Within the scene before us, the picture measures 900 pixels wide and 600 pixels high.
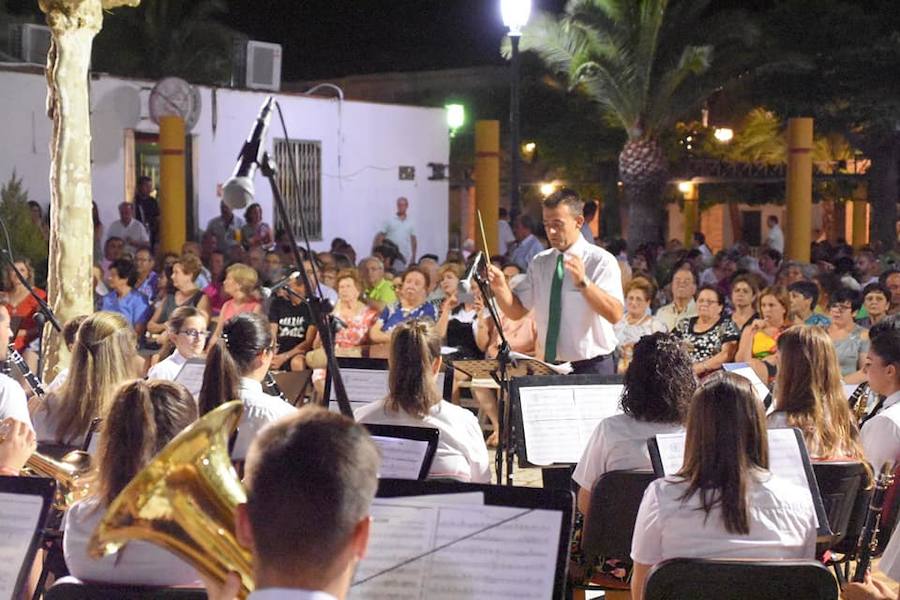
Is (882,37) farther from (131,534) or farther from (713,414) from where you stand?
(131,534)

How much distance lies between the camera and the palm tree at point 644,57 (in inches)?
950

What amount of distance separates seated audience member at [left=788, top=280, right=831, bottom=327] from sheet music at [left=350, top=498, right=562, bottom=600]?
687cm

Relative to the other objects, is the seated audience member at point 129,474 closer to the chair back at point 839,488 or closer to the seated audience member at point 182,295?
the chair back at point 839,488

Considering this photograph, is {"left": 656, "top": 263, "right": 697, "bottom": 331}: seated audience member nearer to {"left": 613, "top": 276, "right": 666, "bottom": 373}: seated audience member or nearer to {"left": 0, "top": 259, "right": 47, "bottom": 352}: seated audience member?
{"left": 613, "top": 276, "right": 666, "bottom": 373}: seated audience member

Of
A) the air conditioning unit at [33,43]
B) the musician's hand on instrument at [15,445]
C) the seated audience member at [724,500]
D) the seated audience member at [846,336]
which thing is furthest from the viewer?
the air conditioning unit at [33,43]

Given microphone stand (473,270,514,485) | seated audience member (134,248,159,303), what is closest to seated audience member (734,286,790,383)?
microphone stand (473,270,514,485)

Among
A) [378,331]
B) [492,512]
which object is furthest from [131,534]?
[378,331]

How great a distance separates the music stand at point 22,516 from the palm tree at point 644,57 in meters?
20.8

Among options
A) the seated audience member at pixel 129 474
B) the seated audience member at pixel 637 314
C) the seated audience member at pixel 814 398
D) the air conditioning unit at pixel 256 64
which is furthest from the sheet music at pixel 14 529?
the air conditioning unit at pixel 256 64

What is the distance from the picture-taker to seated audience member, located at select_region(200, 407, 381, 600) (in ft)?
7.76

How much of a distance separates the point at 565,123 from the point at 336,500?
1168 inches

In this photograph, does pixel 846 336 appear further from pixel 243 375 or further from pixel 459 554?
pixel 459 554

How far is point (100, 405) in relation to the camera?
18.8ft

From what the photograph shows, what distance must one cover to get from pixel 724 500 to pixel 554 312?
138 inches
